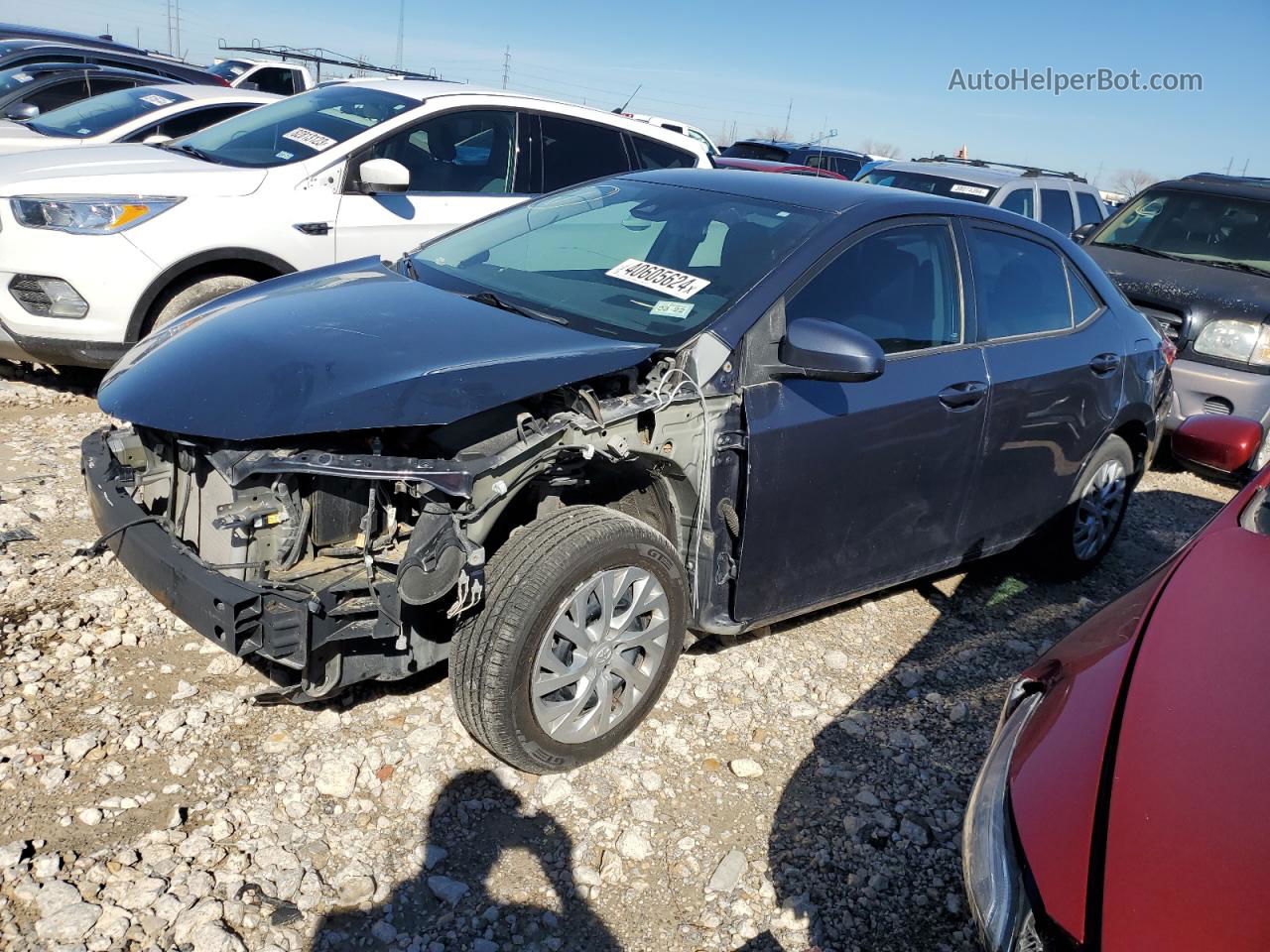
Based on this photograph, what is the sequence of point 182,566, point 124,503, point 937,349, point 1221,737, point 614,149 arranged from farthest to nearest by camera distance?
point 614,149, point 937,349, point 124,503, point 182,566, point 1221,737

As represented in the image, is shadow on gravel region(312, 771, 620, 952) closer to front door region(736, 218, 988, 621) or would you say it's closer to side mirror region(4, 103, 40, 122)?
front door region(736, 218, 988, 621)

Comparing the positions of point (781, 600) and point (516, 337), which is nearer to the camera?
point (516, 337)

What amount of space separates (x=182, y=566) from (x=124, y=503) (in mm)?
449

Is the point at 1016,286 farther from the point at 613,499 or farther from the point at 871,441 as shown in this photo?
the point at 613,499

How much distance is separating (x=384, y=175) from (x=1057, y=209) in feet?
25.0

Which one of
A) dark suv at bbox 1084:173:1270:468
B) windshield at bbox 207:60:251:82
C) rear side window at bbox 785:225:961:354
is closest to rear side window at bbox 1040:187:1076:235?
dark suv at bbox 1084:173:1270:468

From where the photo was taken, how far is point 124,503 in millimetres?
2908

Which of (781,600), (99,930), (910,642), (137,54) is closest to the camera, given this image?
(99,930)

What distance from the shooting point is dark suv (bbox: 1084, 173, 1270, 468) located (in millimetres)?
6664

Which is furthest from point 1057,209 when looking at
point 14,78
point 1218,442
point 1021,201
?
point 14,78

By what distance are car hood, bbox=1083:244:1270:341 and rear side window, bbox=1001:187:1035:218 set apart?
2068 mm

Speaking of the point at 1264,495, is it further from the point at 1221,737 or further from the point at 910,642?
the point at 910,642

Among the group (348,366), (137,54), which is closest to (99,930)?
(348,366)

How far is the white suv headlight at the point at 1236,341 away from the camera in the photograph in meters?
6.63
